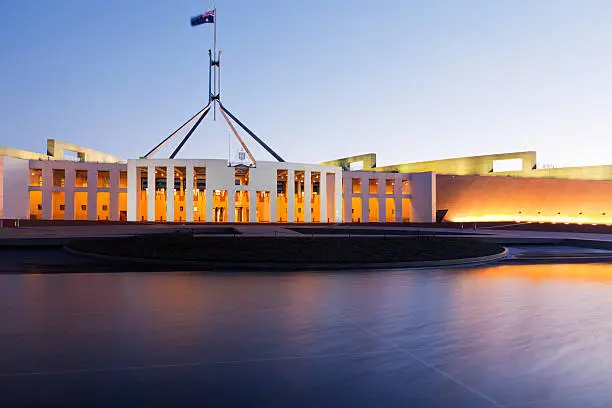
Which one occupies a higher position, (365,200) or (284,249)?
(365,200)

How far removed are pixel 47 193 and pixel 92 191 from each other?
4462 mm

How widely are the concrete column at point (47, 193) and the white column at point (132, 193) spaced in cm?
1007

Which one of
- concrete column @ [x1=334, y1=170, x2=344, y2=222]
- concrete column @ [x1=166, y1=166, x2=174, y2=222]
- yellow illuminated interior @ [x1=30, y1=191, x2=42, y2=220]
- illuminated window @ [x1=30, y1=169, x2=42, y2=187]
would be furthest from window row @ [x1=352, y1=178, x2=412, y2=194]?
yellow illuminated interior @ [x1=30, y1=191, x2=42, y2=220]

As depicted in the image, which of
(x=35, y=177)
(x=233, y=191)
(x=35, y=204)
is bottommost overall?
(x=35, y=204)

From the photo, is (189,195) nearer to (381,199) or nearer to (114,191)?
(114,191)

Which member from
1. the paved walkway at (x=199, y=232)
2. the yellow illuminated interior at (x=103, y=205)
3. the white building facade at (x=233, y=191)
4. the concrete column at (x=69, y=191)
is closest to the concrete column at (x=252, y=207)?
the white building facade at (x=233, y=191)

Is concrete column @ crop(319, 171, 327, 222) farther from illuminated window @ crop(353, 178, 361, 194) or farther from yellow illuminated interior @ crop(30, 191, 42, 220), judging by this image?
yellow illuminated interior @ crop(30, 191, 42, 220)

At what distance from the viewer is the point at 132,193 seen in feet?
157

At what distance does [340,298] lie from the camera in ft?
31.6

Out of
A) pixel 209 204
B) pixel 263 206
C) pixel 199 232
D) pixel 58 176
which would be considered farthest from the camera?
pixel 58 176

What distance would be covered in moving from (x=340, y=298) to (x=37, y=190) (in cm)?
5209

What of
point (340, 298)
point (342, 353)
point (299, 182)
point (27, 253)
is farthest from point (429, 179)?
point (342, 353)

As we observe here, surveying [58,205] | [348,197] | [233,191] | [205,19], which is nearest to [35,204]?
[58,205]

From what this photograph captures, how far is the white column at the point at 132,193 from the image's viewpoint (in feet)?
157
